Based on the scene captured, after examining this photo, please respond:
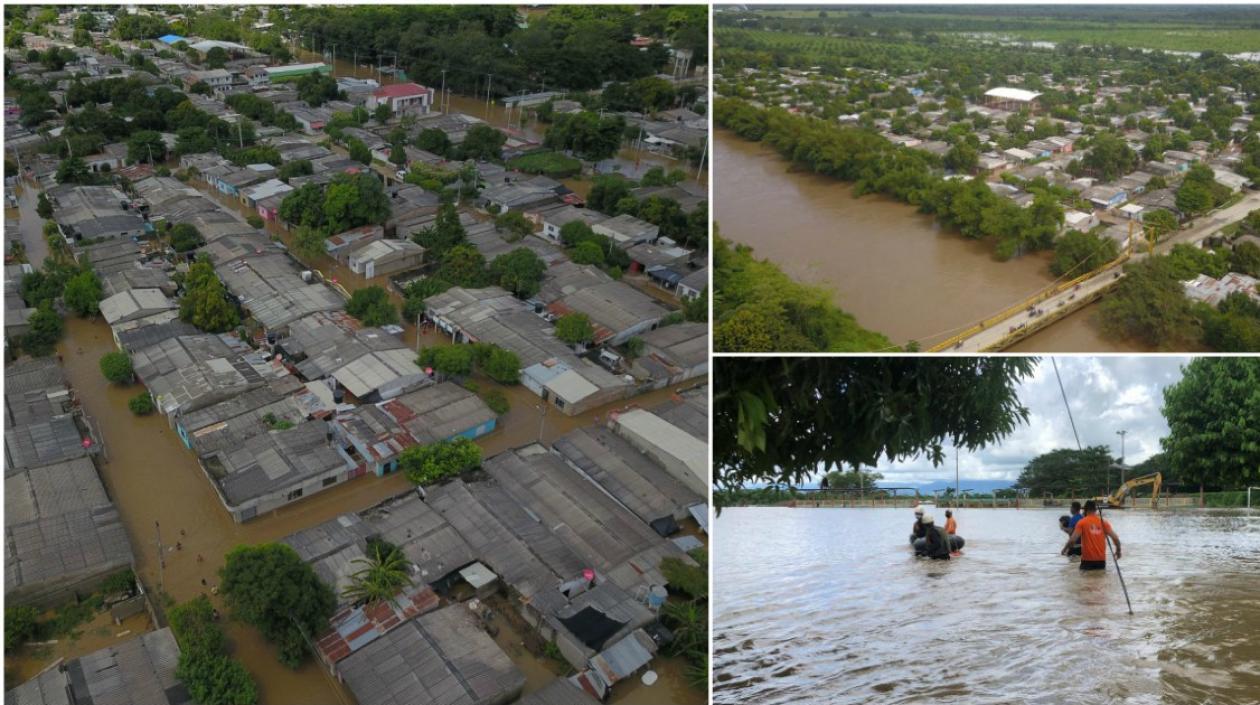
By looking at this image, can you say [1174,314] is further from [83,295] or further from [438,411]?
[83,295]

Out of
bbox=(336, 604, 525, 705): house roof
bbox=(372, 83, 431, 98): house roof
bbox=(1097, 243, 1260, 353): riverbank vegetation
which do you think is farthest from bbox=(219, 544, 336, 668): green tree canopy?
bbox=(372, 83, 431, 98): house roof

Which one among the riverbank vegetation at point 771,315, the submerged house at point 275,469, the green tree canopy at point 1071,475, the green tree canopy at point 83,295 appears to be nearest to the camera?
the riverbank vegetation at point 771,315

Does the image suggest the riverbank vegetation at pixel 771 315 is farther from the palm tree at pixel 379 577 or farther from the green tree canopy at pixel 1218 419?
the palm tree at pixel 379 577

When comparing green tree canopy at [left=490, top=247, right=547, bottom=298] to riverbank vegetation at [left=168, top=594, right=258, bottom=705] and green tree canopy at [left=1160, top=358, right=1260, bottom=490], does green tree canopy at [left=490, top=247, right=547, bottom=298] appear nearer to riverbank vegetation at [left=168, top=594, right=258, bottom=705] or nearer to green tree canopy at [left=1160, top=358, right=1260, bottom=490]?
riverbank vegetation at [left=168, top=594, right=258, bottom=705]

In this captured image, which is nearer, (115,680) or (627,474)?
(115,680)

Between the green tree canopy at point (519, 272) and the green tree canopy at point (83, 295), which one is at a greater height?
the green tree canopy at point (519, 272)

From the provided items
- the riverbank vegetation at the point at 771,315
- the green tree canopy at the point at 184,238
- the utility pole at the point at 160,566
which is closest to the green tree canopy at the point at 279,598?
the utility pole at the point at 160,566

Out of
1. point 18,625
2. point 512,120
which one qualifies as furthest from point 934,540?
point 512,120
